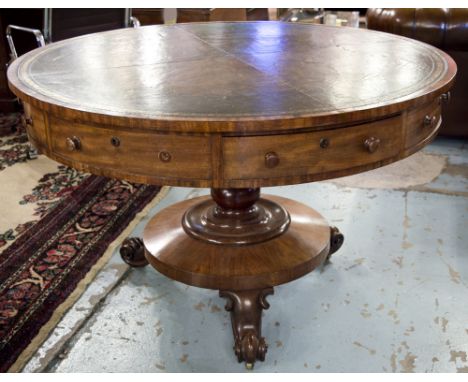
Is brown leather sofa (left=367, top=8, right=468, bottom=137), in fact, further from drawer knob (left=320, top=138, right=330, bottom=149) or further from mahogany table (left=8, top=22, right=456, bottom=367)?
drawer knob (left=320, top=138, right=330, bottom=149)

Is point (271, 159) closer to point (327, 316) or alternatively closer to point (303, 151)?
point (303, 151)

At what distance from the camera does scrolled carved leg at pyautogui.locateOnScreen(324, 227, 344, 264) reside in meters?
2.12

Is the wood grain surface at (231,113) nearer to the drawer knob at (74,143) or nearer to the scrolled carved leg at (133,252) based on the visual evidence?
the drawer knob at (74,143)

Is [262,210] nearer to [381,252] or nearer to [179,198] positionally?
[381,252]

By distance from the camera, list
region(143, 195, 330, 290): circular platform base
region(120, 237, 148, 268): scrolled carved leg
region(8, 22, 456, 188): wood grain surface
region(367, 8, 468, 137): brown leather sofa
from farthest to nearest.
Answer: region(367, 8, 468, 137): brown leather sofa < region(120, 237, 148, 268): scrolled carved leg < region(143, 195, 330, 290): circular platform base < region(8, 22, 456, 188): wood grain surface

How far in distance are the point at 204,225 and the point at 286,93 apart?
760mm

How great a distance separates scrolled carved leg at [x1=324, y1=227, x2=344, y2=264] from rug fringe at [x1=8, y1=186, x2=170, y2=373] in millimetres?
835

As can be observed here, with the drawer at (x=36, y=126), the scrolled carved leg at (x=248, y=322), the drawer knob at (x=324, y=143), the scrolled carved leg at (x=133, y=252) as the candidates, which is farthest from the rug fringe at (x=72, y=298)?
the drawer knob at (x=324, y=143)

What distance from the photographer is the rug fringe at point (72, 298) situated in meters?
1.68

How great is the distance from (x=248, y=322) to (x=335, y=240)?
589 mm

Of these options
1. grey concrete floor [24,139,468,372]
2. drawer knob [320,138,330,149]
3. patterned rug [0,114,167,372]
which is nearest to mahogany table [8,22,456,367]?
drawer knob [320,138,330,149]

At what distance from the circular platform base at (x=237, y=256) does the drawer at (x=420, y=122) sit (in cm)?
58

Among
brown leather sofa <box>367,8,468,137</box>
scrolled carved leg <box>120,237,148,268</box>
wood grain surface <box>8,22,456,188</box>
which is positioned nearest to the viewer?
wood grain surface <box>8,22,456,188</box>

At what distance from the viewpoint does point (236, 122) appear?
117cm
